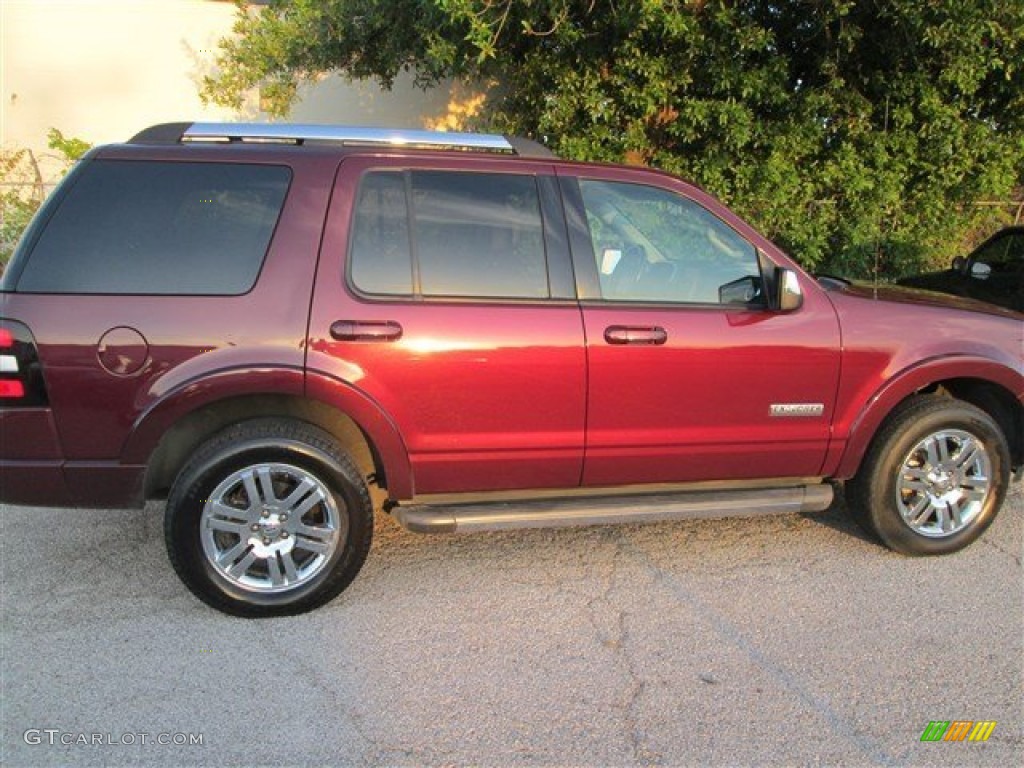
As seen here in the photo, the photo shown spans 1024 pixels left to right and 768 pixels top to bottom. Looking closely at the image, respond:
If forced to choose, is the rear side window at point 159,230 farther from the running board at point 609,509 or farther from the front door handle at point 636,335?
the front door handle at point 636,335

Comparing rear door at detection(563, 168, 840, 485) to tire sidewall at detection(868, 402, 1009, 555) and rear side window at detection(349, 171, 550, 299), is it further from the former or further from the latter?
tire sidewall at detection(868, 402, 1009, 555)

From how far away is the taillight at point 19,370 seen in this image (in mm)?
2719

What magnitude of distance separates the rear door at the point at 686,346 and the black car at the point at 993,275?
4425 mm

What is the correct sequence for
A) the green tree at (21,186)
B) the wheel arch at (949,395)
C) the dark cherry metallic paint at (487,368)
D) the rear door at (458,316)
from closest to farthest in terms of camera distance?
the dark cherry metallic paint at (487,368) → the rear door at (458,316) → the wheel arch at (949,395) → the green tree at (21,186)

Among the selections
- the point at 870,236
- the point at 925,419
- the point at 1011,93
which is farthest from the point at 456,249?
the point at 1011,93

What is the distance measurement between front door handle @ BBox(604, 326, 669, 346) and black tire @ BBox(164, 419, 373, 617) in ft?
4.01

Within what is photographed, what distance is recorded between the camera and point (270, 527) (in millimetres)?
3002

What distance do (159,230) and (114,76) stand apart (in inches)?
451

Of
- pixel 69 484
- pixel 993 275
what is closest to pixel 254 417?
pixel 69 484

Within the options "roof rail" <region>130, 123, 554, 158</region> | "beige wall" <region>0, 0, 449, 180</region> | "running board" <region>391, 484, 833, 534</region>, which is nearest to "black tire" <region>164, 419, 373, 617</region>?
"running board" <region>391, 484, 833, 534</region>

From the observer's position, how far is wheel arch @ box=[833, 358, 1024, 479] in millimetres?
3391

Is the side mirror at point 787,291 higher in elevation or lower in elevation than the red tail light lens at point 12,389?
higher

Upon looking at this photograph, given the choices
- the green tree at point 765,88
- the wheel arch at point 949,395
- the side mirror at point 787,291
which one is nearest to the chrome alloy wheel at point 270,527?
the side mirror at point 787,291

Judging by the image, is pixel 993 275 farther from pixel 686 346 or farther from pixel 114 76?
pixel 114 76
